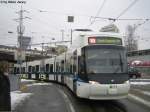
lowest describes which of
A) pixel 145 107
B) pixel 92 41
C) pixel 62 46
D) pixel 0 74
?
pixel 145 107

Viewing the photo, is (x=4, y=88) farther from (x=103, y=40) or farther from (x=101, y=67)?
(x=103, y=40)

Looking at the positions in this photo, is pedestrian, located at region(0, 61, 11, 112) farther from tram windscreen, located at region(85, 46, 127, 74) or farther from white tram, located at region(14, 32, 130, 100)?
tram windscreen, located at region(85, 46, 127, 74)

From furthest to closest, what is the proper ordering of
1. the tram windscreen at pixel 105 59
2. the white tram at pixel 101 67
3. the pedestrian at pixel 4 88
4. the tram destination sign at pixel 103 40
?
the tram destination sign at pixel 103 40, the tram windscreen at pixel 105 59, the white tram at pixel 101 67, the pedestrian at pixel 4 88

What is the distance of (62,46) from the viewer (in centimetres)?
11144

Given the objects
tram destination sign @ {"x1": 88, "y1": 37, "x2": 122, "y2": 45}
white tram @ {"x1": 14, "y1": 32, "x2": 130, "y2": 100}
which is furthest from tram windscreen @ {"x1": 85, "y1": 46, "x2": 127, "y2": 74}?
tram destination sign @ {"x1": 88, "y1": 37, "x2": 122, "y2": 45}

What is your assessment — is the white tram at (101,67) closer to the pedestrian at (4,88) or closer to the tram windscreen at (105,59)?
the tram windscreen at (105,59)

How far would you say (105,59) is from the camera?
612 inches

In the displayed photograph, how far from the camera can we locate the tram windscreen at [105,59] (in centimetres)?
1545

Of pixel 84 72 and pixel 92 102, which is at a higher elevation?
pixel 84 72

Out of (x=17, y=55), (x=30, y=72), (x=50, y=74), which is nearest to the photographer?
(x=17, y=55)

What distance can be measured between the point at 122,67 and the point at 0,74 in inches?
290

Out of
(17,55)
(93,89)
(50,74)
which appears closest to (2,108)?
(93,89)

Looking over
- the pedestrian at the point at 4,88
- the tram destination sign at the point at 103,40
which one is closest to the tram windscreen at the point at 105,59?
the tram destination sign at the point at 103,40

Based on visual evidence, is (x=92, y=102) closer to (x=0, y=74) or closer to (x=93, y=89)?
(x=93, y=89)
